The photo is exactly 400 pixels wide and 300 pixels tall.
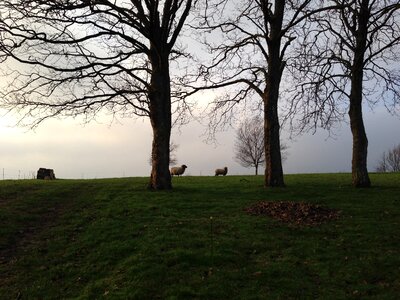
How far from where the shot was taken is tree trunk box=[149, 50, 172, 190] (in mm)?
23016

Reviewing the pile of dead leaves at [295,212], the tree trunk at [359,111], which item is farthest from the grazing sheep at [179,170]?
the pile of dead leaves at [295,212]

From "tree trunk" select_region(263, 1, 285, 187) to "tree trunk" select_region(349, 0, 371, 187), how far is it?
12.4ft

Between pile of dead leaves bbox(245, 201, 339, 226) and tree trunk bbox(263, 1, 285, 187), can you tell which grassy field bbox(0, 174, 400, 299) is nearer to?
pile of dead leaves bbox(245, 201, 339, 226)

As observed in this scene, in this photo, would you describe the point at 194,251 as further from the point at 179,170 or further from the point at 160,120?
the point at 179,170

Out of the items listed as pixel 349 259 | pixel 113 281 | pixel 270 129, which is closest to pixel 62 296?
pixel 113 281

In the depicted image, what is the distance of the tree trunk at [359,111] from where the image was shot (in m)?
22.4

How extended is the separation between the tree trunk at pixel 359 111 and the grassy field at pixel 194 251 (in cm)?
310

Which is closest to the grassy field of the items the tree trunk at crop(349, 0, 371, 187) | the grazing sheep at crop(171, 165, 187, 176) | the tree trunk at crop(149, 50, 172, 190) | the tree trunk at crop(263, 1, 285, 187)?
the tree trunk at crop(349, 0, 371, 187)

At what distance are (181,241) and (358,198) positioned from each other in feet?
32.6

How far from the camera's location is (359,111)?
2275 centimetres

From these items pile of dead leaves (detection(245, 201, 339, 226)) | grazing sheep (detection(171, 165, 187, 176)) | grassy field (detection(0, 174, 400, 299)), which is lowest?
grassy field (detection(0, 174, 400, 299))

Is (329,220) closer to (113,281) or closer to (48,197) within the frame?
(113,281)

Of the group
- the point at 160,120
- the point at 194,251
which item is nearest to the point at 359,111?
the point at 160,120

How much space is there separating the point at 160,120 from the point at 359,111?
10362mm
